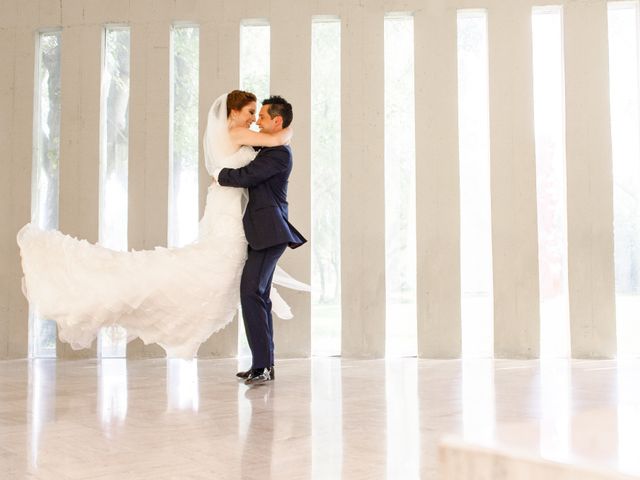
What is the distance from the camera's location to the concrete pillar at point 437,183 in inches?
229

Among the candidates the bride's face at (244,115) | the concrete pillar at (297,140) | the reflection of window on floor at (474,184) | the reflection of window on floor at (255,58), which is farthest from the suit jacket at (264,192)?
the reflection of window on floor at (474,184)

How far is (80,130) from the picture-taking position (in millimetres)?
6090

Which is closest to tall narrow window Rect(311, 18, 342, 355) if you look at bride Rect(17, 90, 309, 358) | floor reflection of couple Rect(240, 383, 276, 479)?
bride Rect(17, 90, 309, 358)

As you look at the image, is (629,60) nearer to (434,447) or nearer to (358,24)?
(358,24)

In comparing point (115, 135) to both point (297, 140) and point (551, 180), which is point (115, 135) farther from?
point (551, 180)

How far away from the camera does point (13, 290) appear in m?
6.06

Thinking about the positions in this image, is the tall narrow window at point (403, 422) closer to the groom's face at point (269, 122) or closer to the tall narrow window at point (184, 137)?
the groom's face at point (269, 122)

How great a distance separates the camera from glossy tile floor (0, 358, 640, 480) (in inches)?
89.4

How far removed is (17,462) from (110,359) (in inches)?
141

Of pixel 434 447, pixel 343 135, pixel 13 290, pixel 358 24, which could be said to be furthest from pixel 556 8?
pixel 13 290

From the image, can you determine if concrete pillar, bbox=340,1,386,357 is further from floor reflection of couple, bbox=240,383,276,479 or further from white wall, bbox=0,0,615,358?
floor reflection of couple, bbox=240,383,276,479

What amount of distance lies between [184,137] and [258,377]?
8.44 ft

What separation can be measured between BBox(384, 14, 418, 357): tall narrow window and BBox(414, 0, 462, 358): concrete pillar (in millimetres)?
152

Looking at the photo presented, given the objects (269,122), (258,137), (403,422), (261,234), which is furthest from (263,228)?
(403,422)
